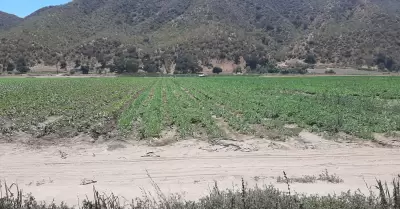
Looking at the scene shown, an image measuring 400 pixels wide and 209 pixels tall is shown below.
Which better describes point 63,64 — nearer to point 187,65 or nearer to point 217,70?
point 187,65

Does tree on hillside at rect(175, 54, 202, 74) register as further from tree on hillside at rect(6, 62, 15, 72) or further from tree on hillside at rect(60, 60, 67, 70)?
tree on hillside at rect(6, 62, 15, 72)

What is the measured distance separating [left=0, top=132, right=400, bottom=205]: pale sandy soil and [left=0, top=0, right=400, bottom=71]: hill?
107 meters

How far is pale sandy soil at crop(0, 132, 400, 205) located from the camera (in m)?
9.72

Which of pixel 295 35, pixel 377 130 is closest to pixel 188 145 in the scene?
pixel 377 130

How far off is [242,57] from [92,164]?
384 ft

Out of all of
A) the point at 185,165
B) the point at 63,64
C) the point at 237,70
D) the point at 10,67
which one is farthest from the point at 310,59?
the point at 185,165

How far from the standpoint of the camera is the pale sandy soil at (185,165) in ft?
31.9

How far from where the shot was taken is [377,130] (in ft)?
53.9

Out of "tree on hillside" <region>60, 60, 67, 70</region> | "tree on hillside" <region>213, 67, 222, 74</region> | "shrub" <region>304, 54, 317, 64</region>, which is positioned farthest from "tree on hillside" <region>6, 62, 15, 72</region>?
"shrub" <region>304, 54, 317, 64</region>

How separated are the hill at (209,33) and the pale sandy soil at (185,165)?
106870 millimetres

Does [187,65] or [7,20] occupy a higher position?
[7,20]

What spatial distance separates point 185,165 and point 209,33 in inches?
4750

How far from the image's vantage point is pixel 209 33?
130 meters

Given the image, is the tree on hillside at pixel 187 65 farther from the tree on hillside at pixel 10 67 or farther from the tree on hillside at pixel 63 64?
the tree on hillside at pixel 10 67
